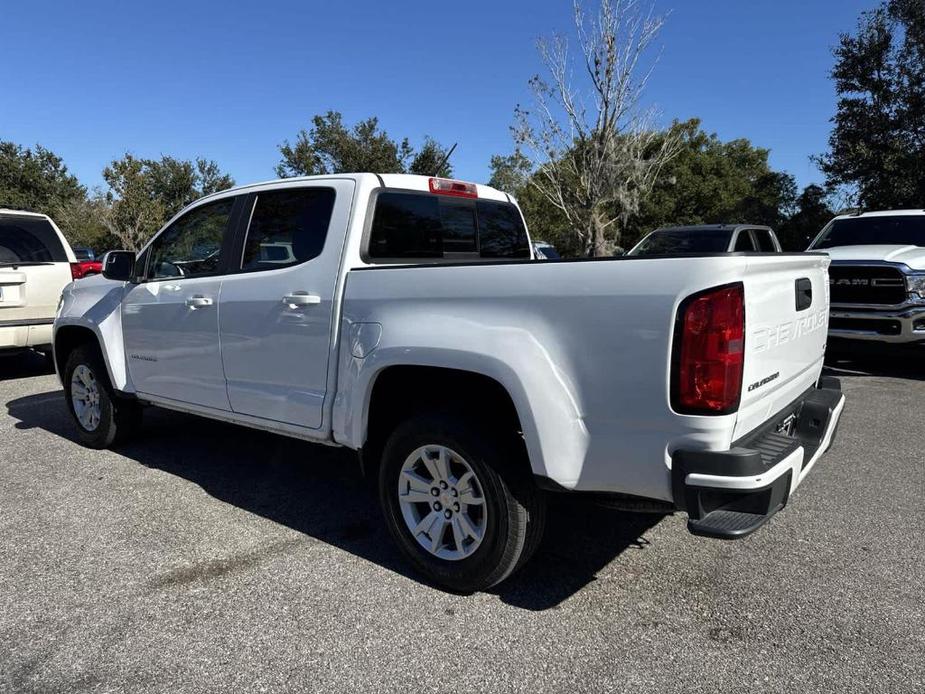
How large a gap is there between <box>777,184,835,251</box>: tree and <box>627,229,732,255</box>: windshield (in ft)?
41.0

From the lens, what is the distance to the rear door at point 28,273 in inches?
295

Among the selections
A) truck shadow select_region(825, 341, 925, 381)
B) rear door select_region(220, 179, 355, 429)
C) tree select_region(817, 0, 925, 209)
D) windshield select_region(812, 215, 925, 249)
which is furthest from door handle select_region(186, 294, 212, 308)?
tree select_region(817, 0, 925, 209)

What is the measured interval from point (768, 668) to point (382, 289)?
7.18 ft

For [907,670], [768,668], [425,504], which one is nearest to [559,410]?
[425,504]

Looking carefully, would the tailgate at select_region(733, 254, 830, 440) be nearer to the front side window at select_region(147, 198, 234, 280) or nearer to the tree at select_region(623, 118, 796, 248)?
the front side window at select_region(147, 198, 234, 280)

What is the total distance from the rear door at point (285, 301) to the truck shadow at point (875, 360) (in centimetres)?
686

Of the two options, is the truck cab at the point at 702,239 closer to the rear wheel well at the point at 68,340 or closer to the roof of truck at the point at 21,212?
the rear wheel well at the point at 68,340

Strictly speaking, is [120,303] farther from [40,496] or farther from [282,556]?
[282,556]

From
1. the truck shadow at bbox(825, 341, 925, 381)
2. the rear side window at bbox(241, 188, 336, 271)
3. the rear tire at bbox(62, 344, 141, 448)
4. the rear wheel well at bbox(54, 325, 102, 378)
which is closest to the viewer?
the rear side window at bbox(241, 188, 336, 271)

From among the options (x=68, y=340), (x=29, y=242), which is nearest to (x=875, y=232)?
(x=68, y=340)

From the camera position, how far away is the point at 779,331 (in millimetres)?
2740

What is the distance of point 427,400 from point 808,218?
77.2 feet

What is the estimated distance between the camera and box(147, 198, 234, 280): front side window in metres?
4.23

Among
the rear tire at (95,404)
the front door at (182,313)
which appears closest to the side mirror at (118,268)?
the front door at (182,313)
